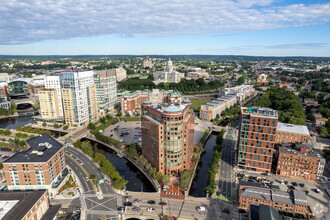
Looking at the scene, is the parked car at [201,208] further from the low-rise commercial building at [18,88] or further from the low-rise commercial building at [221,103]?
the low-rise commercial building at [18,88]

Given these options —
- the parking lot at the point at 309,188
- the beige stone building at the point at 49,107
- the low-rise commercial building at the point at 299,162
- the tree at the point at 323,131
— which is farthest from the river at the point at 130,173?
the tree at the point at 323,131

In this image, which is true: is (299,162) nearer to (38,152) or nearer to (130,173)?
(130,173)

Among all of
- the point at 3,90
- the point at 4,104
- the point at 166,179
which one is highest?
the point at 3,90

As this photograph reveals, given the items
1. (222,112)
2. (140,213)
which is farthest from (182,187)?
(222,112)

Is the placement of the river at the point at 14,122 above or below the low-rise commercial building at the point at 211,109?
below

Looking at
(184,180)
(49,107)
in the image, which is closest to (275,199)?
(184,180)

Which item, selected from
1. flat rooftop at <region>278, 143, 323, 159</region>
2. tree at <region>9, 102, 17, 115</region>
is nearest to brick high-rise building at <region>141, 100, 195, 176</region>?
flat rooftop at <region>278, 143, 323, 159</region>
